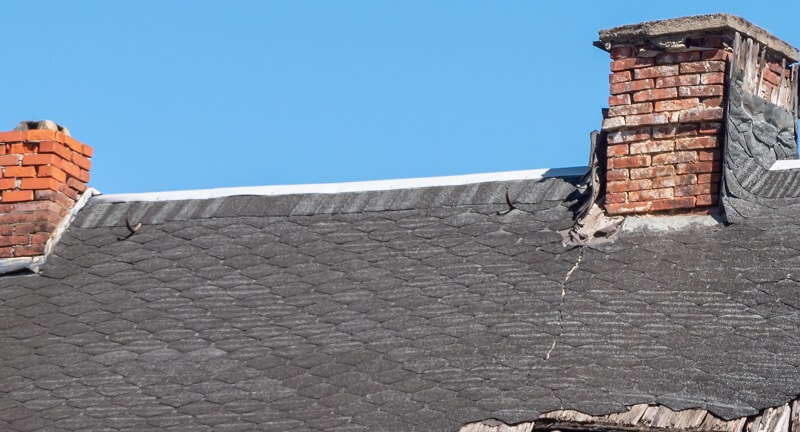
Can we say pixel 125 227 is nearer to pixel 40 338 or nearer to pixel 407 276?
pixel 40 338

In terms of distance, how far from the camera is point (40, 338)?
9.66 m

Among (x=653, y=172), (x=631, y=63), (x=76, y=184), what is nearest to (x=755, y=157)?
(x=653, y=172)

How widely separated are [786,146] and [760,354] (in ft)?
9.57

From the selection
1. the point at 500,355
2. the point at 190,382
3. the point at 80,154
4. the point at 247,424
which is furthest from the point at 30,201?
the point at 500,355

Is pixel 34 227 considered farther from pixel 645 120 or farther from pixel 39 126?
pixel 645 120

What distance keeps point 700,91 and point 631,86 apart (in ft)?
1.56

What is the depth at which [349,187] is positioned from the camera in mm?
10734

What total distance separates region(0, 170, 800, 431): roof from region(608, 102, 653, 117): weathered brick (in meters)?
0.56

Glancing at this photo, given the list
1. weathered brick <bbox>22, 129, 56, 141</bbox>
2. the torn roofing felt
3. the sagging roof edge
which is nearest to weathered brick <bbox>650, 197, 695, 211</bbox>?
the torn roofing felt

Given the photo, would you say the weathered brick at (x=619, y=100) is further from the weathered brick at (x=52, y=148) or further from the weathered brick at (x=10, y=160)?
the weathered brick at (x=10, y=160)

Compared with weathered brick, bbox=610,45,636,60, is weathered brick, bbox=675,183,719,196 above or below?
below

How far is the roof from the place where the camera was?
8000 mm

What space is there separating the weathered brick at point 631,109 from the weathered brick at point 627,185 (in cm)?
48

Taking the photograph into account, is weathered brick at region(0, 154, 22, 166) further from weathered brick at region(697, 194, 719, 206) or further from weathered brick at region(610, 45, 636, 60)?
weathered brick at region(697, 194, 719, 206)
